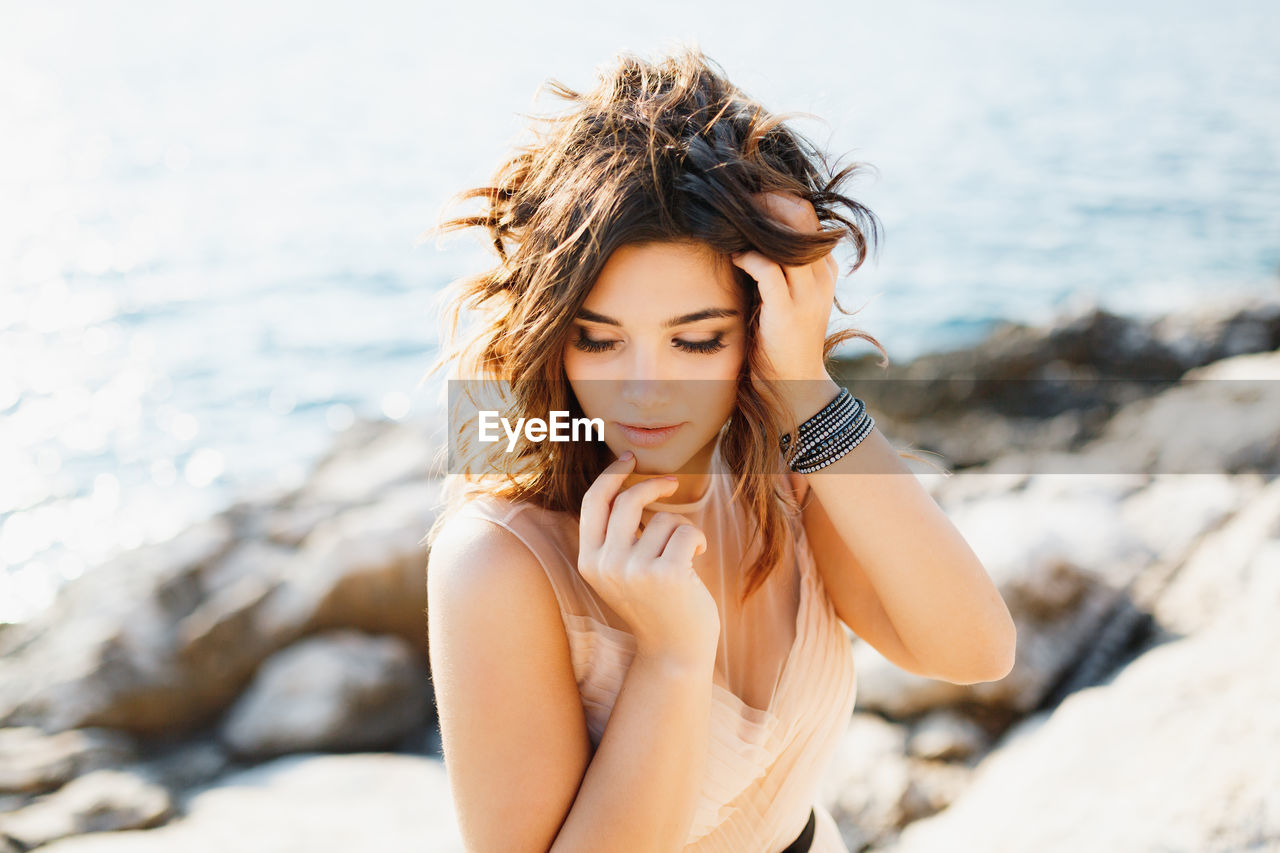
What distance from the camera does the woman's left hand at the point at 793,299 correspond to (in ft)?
6.58

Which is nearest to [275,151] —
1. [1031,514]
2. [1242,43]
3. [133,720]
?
[133,720]

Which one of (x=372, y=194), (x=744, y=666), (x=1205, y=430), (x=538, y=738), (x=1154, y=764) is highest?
(x=538, y=738)

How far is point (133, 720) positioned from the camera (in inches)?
204

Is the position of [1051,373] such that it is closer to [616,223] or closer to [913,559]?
[913,559]

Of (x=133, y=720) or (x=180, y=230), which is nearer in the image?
(x=133, y=720)

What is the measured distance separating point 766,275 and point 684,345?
23 centimetres

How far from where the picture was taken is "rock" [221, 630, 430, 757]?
16.5ft

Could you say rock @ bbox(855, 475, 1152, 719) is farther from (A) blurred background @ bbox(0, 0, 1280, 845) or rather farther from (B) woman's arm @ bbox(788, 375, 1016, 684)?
(B) woman's arm @ bbox(788, 375, 1016, 684)

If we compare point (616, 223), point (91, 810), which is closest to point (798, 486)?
point (616, 223)

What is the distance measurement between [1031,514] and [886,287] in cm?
1059

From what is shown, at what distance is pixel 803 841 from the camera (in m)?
2.51

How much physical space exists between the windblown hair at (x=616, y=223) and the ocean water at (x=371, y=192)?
0.16 meters

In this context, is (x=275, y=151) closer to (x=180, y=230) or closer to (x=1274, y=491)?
(x=180, y=230)

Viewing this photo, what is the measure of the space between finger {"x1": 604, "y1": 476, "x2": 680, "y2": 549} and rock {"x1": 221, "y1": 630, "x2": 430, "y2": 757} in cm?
364
